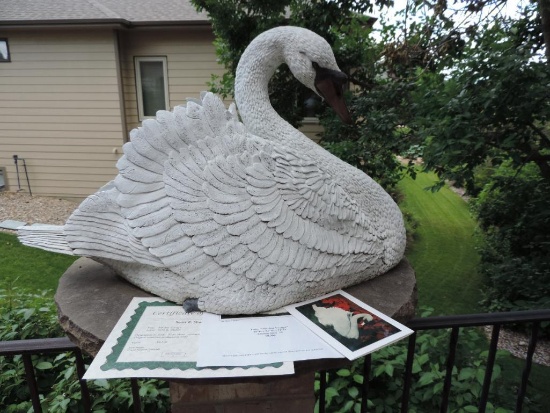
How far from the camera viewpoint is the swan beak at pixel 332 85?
140 centimetres

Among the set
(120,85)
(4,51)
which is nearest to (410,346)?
(120,85)

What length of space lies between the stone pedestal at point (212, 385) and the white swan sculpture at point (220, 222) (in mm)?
81

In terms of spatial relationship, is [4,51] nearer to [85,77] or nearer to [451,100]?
[85,77]

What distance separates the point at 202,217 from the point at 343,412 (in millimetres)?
1095

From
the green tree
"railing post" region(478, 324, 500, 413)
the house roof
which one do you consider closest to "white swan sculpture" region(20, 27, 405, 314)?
"railing post" region(478, 324, 500, 413)

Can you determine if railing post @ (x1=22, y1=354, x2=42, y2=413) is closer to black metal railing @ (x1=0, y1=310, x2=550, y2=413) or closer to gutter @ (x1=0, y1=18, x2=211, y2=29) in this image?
black metal railing @ (x1=0, y1=310, x2=550, y2=413)

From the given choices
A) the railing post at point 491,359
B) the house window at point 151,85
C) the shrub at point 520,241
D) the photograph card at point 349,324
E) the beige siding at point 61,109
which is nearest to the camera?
the photograph card at point 349,324

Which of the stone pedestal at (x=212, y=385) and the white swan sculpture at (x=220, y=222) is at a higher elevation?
the white swan sculpture at (x=220, y=222)

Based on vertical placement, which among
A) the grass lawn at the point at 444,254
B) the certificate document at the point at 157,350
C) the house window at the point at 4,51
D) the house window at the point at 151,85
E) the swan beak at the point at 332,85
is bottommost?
the grass lawn at the point at 444,254

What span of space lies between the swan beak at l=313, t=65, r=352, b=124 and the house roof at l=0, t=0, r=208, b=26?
4.18 meters

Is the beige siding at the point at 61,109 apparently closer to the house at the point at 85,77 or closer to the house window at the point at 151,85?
the house at the point at 85,77

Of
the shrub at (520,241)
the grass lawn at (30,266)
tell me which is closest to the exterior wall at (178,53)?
the grass lawn at (30,266)

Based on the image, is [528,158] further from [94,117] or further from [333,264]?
[94,117]

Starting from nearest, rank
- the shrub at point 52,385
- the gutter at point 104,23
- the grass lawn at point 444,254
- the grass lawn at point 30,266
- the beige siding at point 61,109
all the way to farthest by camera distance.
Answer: the shrub at point 52,385 → the grass lawn at point 30,266 → the grass lawn at point 444,254 → the gutter at point 104,23 → the beige siding at point 61,109
